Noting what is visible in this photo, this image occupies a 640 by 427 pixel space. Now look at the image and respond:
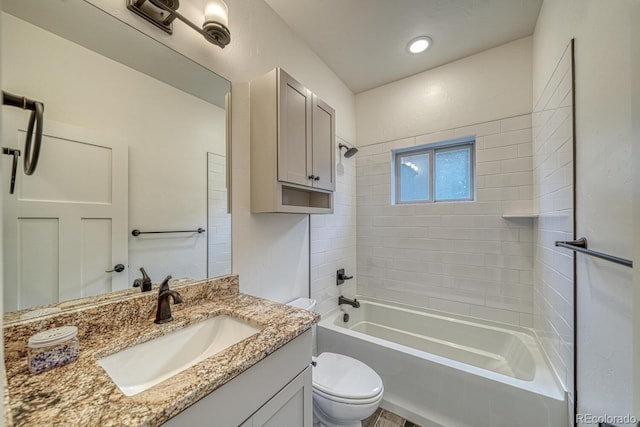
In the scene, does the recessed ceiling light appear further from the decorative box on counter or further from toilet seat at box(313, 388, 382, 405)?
the decorative box on counter

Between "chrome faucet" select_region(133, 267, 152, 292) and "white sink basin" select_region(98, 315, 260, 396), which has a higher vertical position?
"chrome faucet" select_region(133, 267, 152, 292)

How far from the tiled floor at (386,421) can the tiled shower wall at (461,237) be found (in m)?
0.93

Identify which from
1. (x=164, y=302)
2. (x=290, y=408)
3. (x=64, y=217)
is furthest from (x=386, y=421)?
(x=64, y=217)

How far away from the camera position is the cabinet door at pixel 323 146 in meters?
1.72

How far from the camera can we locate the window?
2262mm

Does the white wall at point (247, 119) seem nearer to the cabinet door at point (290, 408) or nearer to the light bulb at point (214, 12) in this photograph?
the light bulb at point (214, 12)

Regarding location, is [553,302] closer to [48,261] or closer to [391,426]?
[391,426]

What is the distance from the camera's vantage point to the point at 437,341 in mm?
Answer: 2188

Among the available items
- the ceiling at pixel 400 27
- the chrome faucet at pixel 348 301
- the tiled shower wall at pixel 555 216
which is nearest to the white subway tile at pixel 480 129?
the tiled shower wall at pixel 555 216

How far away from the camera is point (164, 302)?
3.47 ft

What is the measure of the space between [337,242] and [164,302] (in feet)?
5.15

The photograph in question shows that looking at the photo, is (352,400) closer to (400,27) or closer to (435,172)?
(435,172)

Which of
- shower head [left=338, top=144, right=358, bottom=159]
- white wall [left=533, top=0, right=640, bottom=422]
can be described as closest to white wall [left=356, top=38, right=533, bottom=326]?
shower head [left=338, top=144, right=358, bottom=159]

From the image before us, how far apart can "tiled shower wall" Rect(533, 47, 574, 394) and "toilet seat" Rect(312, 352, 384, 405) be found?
0.91 metres
